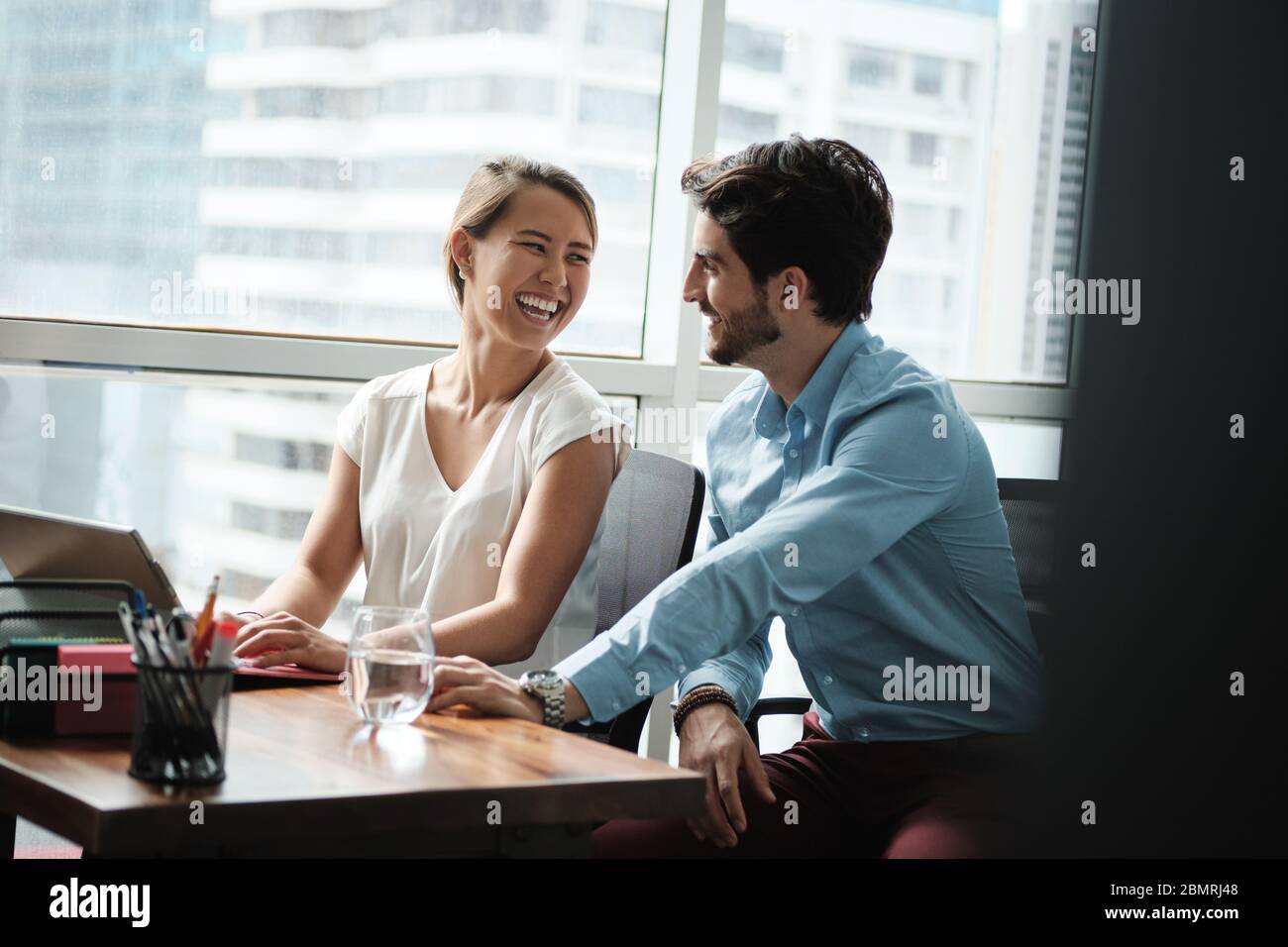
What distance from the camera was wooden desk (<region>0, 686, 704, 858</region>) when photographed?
1.01m

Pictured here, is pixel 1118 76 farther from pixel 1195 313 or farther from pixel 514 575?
pixel 514 575

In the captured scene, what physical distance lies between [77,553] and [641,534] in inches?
35.4

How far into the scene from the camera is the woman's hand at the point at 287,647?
5.23ft

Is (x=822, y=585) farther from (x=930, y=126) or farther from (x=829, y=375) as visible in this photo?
(x=930, y=126)

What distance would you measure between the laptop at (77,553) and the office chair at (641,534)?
71cm

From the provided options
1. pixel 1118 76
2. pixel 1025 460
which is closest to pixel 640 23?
pixel 1025 460

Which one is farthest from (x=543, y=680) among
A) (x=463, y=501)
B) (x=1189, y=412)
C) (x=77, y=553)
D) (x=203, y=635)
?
(x=1189, y=412)

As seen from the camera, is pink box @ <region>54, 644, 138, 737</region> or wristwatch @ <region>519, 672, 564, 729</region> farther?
wristwatch @ <region>519, 672, 564, 729</region>

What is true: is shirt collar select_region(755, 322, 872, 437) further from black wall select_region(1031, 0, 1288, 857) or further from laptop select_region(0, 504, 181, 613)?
black wall select_region(1031, 0, 1288, 857)

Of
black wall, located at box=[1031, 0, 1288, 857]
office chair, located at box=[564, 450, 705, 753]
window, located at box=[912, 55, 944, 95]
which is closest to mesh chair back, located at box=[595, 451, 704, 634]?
office chair, located at box=[564, 450, 705, 753]

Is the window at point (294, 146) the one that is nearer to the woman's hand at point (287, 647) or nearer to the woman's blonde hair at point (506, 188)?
the woman's blonde hair at point (506, 188)

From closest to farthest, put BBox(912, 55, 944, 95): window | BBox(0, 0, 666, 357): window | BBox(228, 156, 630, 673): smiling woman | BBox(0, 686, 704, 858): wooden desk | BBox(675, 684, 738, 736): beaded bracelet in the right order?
BBox(0, 686, 704, 858): wooden desk → BBox(675, 684, 738, 736): beaded bracelet → BBox(228, 156, 630, 673): smiling woman → BBox(0, 0, 666, 357): window → BBox(912, 55, 944, 95): window

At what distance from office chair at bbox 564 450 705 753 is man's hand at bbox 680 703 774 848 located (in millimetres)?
181

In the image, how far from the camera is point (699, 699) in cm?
179
